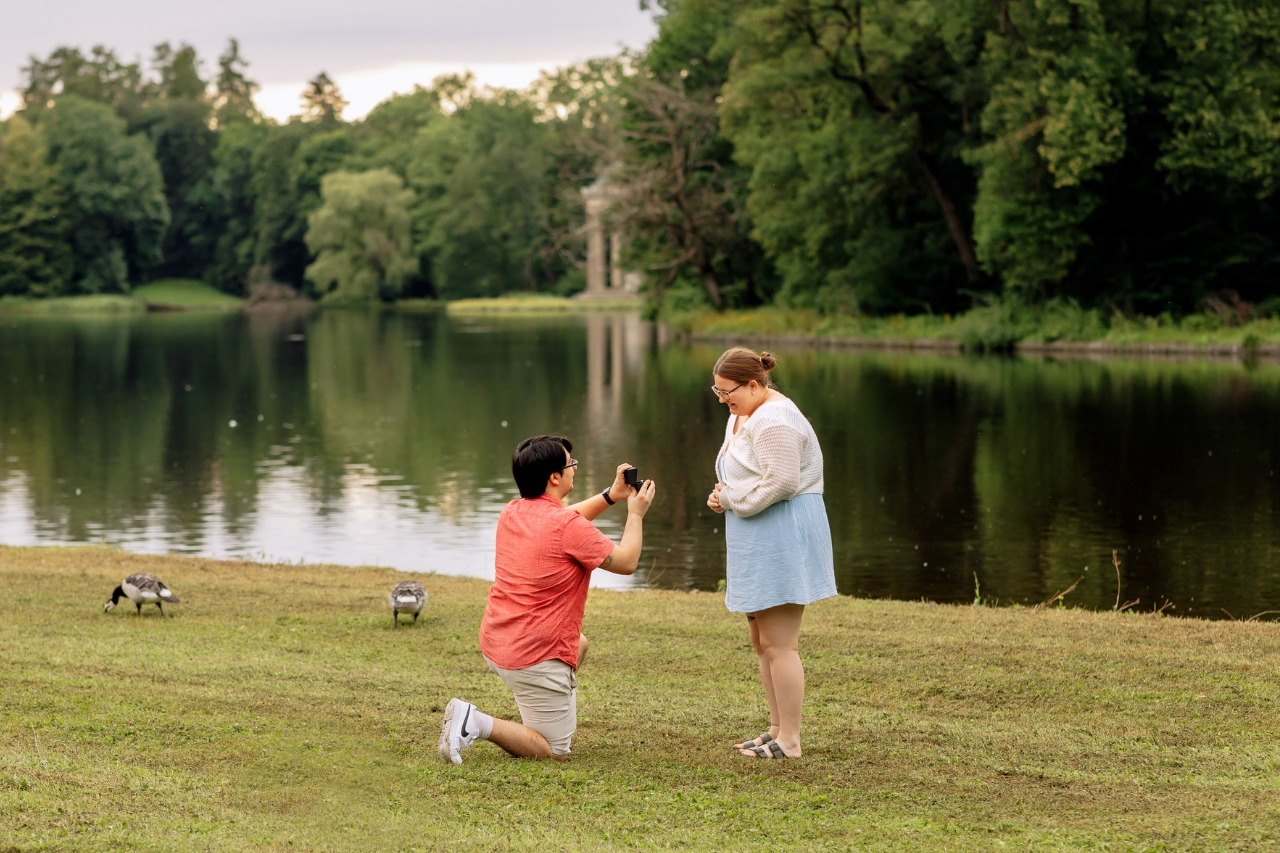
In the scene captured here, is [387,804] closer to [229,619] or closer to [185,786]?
[185,786]

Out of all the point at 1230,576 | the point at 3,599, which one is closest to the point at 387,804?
the point at 3,599

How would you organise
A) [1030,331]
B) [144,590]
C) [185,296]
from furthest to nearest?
1. [185,296]
2. [1030,331]
3. [144,590]

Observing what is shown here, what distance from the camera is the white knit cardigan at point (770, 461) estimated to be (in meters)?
5.51

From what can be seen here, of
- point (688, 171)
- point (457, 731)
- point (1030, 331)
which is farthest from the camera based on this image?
point (688, 171)

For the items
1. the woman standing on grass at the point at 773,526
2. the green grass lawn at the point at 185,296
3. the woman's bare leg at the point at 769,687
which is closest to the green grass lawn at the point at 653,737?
the woman's bare leg at the point at 769,687

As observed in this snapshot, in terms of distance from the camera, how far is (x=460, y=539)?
15.5 m

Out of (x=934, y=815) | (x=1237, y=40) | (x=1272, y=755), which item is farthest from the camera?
(x=1237, y=40)

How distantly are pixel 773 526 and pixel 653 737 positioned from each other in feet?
3.61

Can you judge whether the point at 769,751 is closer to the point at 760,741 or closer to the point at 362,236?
the point at 760,741

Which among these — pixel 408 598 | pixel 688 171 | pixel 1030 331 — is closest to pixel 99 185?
pixel 688 171

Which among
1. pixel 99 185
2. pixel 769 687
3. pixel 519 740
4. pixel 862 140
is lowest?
pixel 519 740

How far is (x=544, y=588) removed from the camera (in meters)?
5.58

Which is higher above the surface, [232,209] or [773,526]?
[232,209]

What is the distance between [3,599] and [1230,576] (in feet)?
33.6
